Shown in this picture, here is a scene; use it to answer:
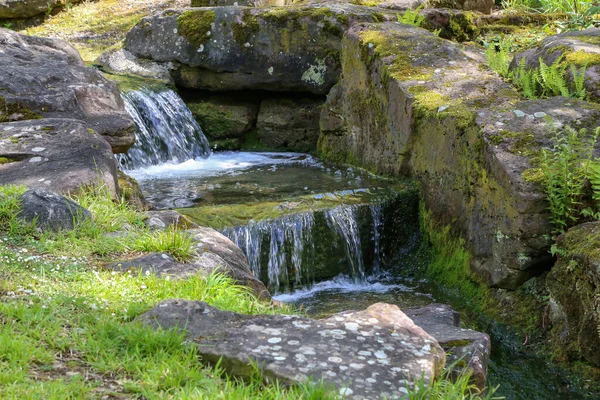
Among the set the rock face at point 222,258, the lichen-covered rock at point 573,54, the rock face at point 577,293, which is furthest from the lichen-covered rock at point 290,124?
the rock face at point 222,258

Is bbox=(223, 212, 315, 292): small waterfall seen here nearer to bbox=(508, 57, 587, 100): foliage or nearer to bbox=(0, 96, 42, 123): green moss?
bbox=(0, 96, 42, 123): green moss

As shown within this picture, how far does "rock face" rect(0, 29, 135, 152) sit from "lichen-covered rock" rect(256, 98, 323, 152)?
4.06m

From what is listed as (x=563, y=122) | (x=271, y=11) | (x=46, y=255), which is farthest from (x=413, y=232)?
(x=271, y=11)

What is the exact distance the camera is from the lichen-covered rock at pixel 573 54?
731 cm

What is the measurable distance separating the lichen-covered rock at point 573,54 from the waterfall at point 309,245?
238 cm

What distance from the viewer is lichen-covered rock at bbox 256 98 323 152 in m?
11.5

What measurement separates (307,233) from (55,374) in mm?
4213

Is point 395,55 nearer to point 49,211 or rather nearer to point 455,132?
point 455,132

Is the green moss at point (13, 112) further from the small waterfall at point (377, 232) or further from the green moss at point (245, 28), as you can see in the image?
the green moss at point (245, 28)

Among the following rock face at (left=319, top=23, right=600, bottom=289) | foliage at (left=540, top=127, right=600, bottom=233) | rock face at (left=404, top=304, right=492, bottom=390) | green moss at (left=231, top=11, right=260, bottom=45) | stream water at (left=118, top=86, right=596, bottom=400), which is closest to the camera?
rock face at (left=404, top=304, right=492, bottom=390)

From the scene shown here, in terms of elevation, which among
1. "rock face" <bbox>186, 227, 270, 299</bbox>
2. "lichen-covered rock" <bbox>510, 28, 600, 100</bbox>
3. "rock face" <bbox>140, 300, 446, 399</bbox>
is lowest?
"rock face" <bbox>186, 227, 270, 299</bbox>

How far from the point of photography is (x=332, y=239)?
7195 millimetres

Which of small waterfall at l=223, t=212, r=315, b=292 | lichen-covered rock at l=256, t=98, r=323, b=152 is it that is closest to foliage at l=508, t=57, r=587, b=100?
small waterfall at l=223, t=212, r=315, b=292

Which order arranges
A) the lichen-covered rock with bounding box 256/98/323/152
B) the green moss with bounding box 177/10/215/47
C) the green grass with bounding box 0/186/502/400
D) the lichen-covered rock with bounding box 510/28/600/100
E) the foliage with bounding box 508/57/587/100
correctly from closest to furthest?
the green grass with bounding box 0/186/502/400 → the foliage with bounding box 508/57/587/100 → the lichen-covered rock with bounding box 510/28/600/100 → the green moss with bounding box 177/10/215/47 → the lichen-covered rock with bounding box 256/98/323/152
